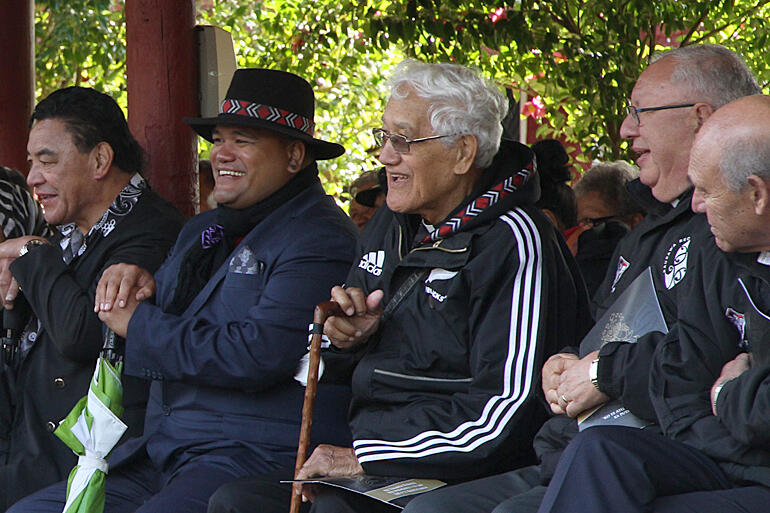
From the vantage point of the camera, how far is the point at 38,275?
434cm

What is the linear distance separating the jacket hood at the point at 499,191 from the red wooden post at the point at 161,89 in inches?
78.2

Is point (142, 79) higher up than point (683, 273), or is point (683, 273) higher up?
point (142, 79)

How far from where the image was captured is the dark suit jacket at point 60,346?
14.1 feet

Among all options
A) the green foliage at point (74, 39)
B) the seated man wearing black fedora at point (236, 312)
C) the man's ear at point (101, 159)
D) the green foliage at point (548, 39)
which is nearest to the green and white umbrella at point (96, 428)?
the seated man wearing black fedora at point (236, 312)

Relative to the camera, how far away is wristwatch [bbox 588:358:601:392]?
3.08 meters

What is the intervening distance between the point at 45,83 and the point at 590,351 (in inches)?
376

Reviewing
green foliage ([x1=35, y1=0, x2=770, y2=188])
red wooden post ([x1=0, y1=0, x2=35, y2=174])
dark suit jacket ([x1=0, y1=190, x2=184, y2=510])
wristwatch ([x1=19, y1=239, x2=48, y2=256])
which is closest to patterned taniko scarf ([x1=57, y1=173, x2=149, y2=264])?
dark suit jacket ([x1=0, y1=190, x2=184, y2=510])

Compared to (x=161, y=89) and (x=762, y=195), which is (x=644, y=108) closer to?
(x=762, y=195)

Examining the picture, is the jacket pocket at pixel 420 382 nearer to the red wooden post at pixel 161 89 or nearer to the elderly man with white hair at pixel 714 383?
the elderly man with white hair at pixel 714 383

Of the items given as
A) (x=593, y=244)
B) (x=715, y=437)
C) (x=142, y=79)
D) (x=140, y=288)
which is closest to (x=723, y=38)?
(x=593, y=244)

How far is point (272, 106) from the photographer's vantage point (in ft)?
14.1

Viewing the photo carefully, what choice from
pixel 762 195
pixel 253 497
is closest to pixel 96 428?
pixel 253 497

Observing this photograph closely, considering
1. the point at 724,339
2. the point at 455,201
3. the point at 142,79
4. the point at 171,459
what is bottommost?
the point at 171,459

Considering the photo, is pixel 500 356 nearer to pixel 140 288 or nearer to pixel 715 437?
pixel 715 437
